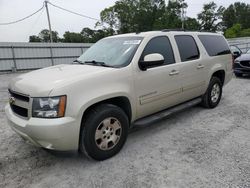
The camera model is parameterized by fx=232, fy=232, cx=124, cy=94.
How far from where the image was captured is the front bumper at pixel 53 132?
9.07ft

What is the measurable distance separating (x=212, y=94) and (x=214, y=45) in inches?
46.9

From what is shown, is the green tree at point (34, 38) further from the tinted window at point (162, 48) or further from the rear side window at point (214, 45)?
the tinted window at point (162, 48)

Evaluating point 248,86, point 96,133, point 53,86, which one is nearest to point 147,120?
point 96,133

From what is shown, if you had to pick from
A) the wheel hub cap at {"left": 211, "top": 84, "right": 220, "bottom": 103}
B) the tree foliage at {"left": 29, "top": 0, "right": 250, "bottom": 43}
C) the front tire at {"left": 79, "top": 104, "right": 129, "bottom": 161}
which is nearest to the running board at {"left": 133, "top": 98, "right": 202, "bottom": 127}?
the front tire at {"left": 79, "top": 104, "right": 129, "bottom": 161}

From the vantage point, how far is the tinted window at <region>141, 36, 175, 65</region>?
12.9 ft

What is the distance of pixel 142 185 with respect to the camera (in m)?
2.75

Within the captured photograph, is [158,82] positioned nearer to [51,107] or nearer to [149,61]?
[149,61]

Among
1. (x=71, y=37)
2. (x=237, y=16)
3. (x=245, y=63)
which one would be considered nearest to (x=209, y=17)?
(x=237, y=16)

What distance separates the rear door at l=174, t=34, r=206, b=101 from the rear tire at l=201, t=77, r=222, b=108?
0.98ft

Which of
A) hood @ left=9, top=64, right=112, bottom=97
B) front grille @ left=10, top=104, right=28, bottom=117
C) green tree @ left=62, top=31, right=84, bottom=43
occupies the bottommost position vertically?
front grille @ left=10, top=104, right=28, bottom=117

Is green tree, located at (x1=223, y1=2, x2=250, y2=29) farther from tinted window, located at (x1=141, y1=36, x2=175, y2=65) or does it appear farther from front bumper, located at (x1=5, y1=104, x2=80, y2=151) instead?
front bumper, located at (x1=5, y1=104, x2=80, y2=151)

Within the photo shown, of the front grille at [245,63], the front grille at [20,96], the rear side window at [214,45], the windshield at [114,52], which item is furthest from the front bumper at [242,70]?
the front grille at [20,96]

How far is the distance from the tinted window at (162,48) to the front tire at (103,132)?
3.84 feet

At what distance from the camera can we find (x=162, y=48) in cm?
418
